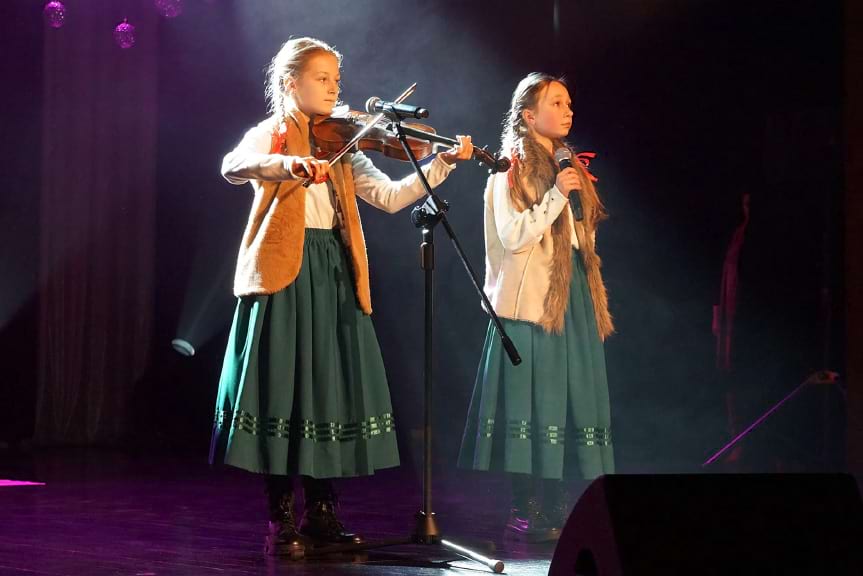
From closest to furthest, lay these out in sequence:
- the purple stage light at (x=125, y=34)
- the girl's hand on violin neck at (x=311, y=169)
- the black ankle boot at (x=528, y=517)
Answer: the girl's hand on violin neck at (x=311, y=169)
the black ankle boot at (x=528, y=517)
the purple stage light at (x=125, y=34)

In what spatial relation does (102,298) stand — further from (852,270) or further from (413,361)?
(852,270)

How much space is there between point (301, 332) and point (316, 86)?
660mm

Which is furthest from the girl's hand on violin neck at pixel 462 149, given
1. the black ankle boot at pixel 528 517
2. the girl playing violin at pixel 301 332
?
the black ankle boot at pixel 528 517

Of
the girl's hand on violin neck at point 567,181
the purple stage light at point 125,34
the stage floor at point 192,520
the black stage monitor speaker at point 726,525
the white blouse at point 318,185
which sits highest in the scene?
the purple stage light at point 125,34

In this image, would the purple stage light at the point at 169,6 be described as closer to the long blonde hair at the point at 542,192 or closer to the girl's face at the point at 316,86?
the long blonde hair at the point at 542,192

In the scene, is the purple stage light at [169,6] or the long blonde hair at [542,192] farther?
the purple stage light at [169,6]

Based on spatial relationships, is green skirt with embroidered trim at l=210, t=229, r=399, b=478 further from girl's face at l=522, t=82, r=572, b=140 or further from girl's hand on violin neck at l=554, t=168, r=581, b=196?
girl's face at l=522, t=82, r=572, b=140

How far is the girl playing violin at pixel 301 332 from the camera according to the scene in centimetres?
283

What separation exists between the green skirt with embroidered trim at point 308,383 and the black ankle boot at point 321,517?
15 cm

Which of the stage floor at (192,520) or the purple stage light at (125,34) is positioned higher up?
the purple stage light at (125,34)

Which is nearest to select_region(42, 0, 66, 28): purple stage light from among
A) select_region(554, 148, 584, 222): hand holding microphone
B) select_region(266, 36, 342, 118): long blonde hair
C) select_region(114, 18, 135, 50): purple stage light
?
select_region(114, 18, 135, 50): purple stage light

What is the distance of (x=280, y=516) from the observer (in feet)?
9.53

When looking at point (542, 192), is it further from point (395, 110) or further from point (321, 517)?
point (321, 517)

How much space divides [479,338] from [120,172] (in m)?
2.30
